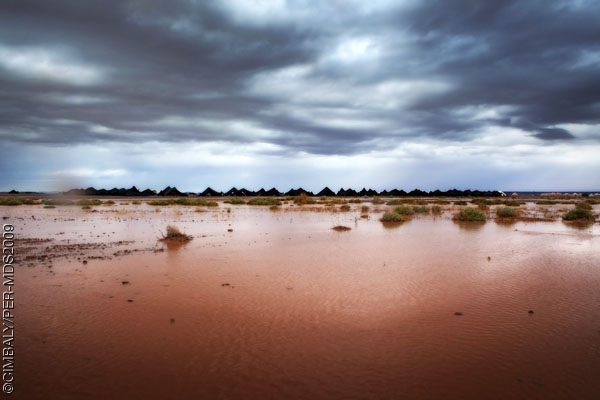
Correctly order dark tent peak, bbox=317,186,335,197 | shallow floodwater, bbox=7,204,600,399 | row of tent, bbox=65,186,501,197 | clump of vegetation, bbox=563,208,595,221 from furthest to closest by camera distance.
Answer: dark tent peak, bbox=317,186,335,197 → row of tent, bbox=65,186,501,197 → clump of vegetation, bbox=563,208,595,221 → shallow floodwater, bbox=7,204,600,399

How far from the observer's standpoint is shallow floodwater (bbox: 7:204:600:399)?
4328 mm

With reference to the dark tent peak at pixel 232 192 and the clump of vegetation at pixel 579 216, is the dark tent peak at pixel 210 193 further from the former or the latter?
the clump of vegetation at pixel 579 216

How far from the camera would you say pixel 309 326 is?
20.1ft

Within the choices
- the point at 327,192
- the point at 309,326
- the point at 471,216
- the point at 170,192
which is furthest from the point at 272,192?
the point at 309,326

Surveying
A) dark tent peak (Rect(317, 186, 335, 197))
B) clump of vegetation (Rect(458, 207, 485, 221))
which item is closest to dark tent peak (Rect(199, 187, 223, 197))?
dark tent peak (Rect(317, 186, 335, 197))

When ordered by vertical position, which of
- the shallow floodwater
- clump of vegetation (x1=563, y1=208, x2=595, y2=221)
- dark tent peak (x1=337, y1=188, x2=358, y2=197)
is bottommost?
the shallow floodwater

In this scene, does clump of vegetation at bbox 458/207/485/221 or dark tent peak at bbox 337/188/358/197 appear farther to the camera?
dark tent peak at bbox 337/188/358/197

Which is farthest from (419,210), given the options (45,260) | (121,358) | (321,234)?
(121,358)

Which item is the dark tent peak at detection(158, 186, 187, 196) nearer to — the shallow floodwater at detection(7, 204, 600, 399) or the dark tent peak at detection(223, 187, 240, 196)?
the dark tent peak at detection(223, 187, 240, 196)

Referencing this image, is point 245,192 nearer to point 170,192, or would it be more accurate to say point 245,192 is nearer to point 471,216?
point 170,192

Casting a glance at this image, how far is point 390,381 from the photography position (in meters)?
4.38

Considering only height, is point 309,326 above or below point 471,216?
below

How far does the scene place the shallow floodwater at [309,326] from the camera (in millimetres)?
4328

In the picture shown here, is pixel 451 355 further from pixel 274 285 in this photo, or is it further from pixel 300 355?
pixel 274 285
